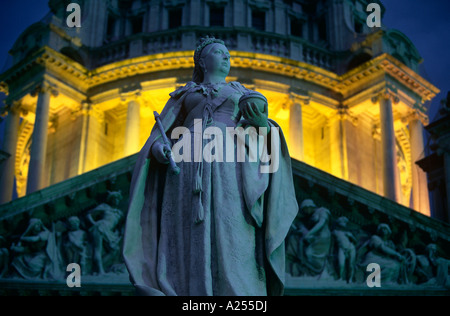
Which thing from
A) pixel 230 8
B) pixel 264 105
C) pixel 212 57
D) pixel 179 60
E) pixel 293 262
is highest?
pixel 230 8

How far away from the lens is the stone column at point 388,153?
36.6m

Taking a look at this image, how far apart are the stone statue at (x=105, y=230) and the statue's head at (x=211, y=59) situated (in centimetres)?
1305

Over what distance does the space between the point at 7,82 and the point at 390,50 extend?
17.4 m

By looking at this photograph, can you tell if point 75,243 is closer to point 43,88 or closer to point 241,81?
point 43,88

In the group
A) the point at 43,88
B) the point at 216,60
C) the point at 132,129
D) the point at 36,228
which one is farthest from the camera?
the point at 132,129

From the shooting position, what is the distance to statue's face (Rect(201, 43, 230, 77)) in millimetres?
7340

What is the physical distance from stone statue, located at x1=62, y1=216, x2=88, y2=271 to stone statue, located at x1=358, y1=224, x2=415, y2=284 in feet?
21.1

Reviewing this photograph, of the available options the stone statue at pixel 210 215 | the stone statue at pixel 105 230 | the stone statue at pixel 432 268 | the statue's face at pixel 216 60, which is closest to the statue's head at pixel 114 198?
the stone statue at pixel 105 230

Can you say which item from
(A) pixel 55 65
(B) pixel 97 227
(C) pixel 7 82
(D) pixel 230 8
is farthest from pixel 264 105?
(D) pixel 230 8

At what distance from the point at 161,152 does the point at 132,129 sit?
32656 millimetres

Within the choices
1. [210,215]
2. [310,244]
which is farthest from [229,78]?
[210,215]

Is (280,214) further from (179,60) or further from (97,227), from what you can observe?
(179,60)

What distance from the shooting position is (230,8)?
152 ft

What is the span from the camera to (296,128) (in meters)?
39.0
